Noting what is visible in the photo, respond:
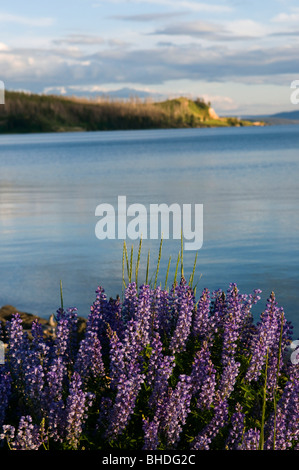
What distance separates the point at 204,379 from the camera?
5879 millimetres

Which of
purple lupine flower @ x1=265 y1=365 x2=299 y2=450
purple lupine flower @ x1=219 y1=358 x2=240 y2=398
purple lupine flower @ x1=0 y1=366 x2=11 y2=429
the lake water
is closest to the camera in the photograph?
purple lupine flower @ x1=265 y1=365 x2=299 y2=450

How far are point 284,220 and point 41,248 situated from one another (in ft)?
35.8

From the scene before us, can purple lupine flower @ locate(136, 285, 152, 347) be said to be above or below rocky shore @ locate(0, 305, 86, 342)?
above

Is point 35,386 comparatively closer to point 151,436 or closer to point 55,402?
point 55,402

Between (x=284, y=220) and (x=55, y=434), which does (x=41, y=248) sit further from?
(x=55, y=434)

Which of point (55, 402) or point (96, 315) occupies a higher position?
point (96, 315)

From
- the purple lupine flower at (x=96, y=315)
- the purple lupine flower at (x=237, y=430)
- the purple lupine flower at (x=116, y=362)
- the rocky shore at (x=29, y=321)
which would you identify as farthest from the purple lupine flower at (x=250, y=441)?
the rocky shore at (x=29, y=321)

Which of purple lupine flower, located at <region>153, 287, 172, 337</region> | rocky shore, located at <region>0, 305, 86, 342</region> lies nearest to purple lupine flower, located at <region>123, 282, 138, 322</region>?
purple lupine flower, located at <region>153, 287, 172, 337</region>

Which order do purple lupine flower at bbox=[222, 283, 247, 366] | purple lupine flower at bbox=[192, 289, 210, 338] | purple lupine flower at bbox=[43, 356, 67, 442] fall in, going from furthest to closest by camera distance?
1. purple lupine flower at bbox=[192, 289, 210, 338]
2. purple lupine flower at bbox=[222, 283, 247, 366]
3. purple lupine flower at bbox=[43, 356, 67, 442]

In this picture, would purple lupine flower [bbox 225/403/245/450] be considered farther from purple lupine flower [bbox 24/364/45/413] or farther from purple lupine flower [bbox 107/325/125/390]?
purple lupine flower [bbox 24/364/45/413]

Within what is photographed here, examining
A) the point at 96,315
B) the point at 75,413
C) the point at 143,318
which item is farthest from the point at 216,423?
the point at 96,315

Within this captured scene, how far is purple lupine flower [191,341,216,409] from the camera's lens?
5766 mm

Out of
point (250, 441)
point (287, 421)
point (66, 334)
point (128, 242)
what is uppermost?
point (66, 334)

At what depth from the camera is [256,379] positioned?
6.26 meters
